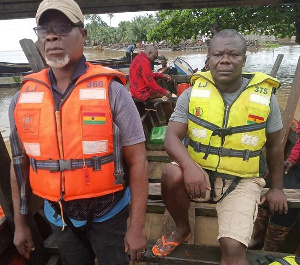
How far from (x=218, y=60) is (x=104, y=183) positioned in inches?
47.0

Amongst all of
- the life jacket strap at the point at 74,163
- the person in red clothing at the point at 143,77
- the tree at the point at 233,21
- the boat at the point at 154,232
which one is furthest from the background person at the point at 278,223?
the tree at the point at 233,21

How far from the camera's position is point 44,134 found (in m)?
1.57

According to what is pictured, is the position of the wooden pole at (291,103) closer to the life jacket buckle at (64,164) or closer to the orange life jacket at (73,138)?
the orange life jacket at (73,138)

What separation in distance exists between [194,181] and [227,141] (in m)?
0.42

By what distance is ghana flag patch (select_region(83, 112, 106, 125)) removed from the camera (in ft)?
5.05

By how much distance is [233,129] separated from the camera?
1928 mm

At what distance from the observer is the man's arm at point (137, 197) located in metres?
1.58

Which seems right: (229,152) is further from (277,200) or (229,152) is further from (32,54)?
(32,54)

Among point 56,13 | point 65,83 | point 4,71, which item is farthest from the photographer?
point 4,71

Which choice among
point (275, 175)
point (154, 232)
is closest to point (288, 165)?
point (275, 175)

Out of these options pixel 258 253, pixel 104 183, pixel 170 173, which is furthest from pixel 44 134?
pixel 258 253

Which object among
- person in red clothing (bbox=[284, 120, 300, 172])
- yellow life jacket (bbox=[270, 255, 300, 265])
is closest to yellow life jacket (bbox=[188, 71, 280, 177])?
yellow life jacket (bbox=[270, 255, 300, 265])

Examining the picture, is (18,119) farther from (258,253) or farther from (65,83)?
(258,253)

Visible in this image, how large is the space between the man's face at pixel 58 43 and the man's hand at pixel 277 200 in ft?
5.66
